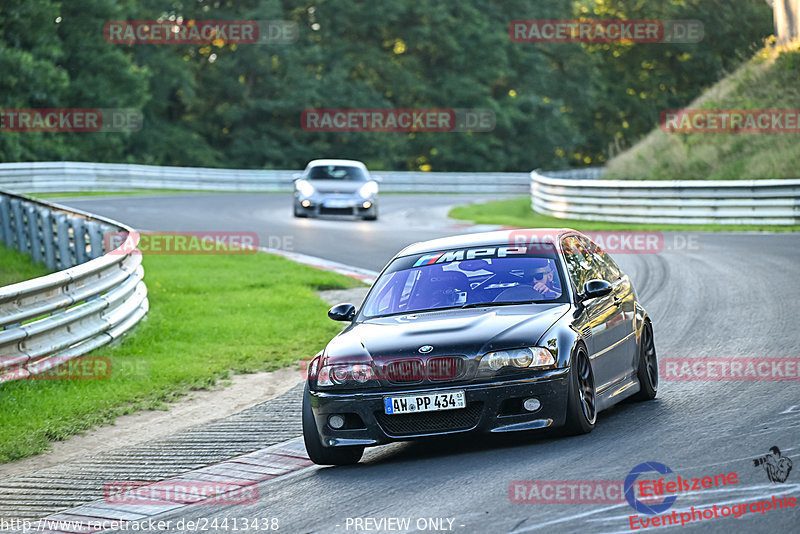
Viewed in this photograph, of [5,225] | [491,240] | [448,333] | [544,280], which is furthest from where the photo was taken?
[5,225]

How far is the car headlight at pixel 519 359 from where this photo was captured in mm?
7324

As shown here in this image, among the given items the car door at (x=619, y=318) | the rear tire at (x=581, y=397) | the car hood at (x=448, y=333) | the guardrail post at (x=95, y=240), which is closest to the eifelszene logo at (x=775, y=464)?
the rear tire at (x=581, y=397)

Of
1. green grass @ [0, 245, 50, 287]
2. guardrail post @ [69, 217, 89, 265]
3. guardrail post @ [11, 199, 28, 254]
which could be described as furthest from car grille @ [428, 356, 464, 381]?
guardrail post @ [11, 199, 28, 254]

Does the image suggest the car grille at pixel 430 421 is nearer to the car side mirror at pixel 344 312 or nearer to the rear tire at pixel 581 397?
the rear tire at pixel 581 397

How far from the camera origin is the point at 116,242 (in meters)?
14.9

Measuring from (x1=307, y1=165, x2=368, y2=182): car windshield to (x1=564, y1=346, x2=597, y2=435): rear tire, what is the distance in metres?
22.8

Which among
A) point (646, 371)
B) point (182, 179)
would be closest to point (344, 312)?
point (646, 371)

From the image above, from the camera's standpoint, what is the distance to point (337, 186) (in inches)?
1172

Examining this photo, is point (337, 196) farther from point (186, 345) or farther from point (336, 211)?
point (186, 345)

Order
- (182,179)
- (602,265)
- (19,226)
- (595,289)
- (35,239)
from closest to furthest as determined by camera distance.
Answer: (595,289) < (602,265) < (35,239) < (19,226) < (182,179)

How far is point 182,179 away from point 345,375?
38.1m

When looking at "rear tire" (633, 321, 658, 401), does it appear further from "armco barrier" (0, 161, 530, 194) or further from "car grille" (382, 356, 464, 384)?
"armco barrier" (0, 161, 530, 194)

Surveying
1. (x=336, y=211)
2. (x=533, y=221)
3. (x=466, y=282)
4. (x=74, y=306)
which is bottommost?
(x=533, y=221)

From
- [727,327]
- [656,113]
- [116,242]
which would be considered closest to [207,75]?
[656,113]
